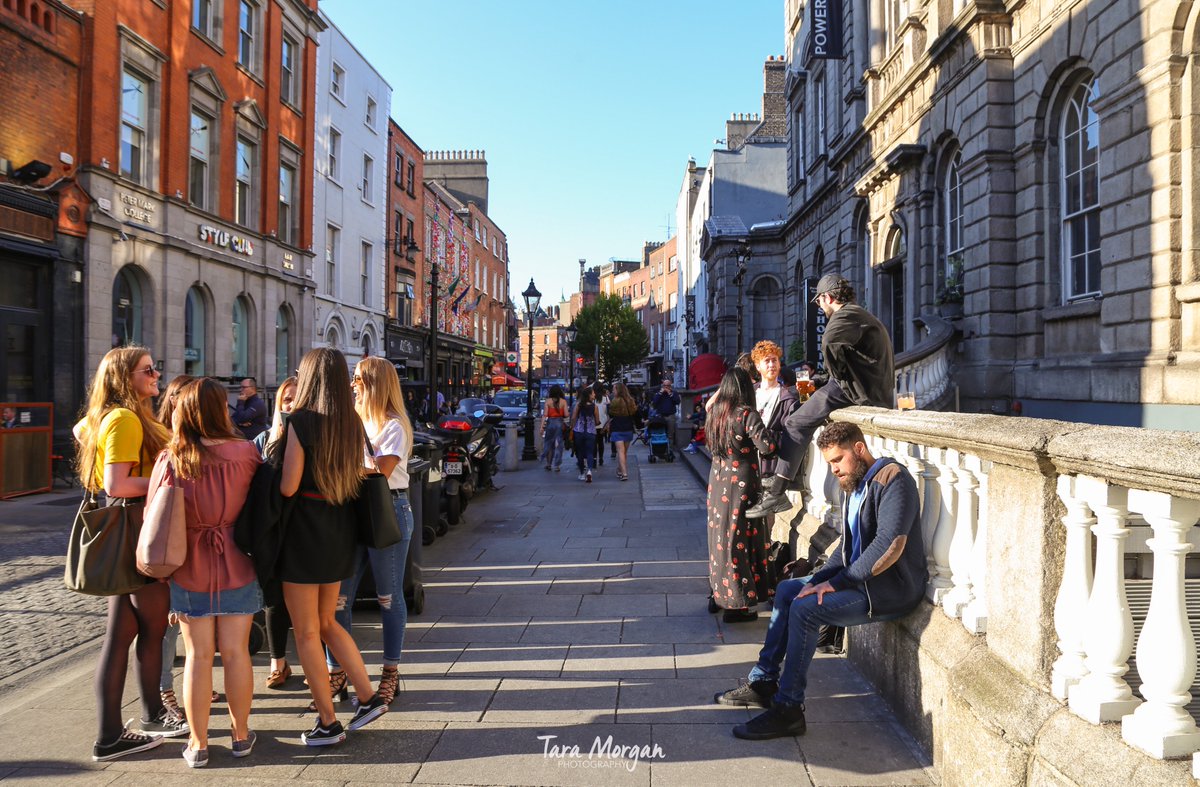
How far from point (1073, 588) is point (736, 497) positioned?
2707mm

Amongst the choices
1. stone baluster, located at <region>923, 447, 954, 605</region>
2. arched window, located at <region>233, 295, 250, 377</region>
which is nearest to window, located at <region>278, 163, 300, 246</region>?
arched window, located at <region>233, 295, 250, 377</region>

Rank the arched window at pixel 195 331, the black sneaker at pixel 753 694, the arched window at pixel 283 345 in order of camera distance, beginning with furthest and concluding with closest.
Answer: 1. the arched window at pixel 283 345
2. the arched window at pixel 195 331
3. the black sneaker at pixel 753 694

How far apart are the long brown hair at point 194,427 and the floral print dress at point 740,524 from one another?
10.1 ft

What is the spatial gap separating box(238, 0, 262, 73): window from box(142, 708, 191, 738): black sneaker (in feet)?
69.6

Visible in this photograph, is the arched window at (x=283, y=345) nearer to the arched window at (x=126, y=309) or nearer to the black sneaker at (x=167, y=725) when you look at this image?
the arched window at (x=126, y=309)

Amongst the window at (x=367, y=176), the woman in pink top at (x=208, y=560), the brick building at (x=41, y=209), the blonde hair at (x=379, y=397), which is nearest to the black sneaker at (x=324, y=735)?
the woman in pink top at (x=208, y=560)

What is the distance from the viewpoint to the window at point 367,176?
2988cm

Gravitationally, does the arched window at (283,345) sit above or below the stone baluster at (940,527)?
above

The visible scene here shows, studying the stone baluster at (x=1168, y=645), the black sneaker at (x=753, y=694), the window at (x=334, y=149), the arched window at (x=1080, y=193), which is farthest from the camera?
the window at (x=334, y=149)

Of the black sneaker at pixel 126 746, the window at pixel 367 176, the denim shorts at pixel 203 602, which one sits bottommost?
the black sneaker at pixel 126 746

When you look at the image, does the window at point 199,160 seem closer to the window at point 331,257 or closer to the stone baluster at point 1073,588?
the window at point 331,257

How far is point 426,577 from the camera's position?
671 centimetres

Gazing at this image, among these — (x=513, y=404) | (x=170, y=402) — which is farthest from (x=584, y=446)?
(x=513, y=404)

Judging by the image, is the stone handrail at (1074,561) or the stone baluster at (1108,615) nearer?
the stone handrail at (1074,561)
